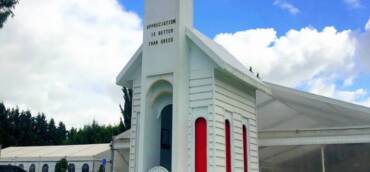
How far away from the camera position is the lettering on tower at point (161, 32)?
9.99 meters

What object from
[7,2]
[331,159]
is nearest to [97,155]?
[7,2]

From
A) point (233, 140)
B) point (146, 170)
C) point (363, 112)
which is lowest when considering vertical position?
point (146, 170)

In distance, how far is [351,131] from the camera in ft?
39.7

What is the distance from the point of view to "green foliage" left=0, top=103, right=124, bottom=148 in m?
50.5

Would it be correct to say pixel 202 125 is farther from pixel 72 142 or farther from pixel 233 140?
pixel 72 142

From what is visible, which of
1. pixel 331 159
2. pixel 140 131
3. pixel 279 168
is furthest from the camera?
pixel 279 168

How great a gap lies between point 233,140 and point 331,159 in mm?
4591

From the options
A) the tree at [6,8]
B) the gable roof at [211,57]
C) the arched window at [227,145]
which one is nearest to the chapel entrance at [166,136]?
the gable roof at [211,57]

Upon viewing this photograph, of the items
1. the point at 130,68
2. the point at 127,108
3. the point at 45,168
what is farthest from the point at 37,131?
the point at 130,68

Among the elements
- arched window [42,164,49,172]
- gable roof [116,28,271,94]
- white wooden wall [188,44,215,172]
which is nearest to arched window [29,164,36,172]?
arched window [42,164,49,172]

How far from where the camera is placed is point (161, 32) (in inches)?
401

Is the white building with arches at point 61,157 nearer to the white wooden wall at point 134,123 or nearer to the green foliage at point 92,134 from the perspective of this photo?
the green foliage at point 92,134

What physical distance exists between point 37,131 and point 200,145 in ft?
166

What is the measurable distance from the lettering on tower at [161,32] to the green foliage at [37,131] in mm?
38887
